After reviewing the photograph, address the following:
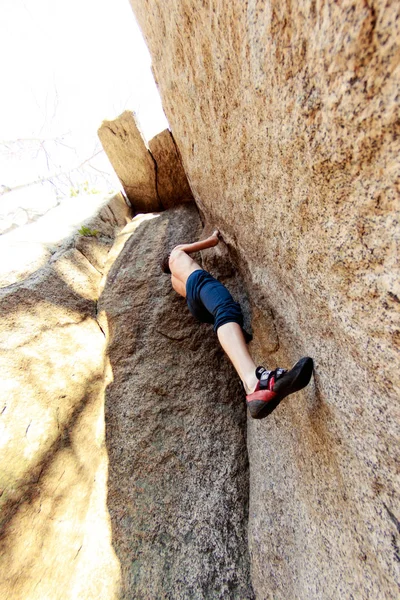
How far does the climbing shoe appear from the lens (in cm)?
126

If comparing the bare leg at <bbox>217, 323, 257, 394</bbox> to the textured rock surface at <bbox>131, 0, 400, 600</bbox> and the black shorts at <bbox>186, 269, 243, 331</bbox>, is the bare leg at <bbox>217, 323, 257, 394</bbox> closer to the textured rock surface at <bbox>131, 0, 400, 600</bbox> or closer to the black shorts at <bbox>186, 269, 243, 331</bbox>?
the black shorts at <bbox>186, 269, 243, 331</bbox>

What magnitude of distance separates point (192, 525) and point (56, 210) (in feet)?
13.4

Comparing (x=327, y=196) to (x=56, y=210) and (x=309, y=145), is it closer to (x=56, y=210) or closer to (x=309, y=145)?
(x=309, y=145)

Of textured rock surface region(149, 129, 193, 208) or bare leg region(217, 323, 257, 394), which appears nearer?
bare leg region(217, 323, 257, 394)

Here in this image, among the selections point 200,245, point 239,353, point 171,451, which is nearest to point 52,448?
point 171,451

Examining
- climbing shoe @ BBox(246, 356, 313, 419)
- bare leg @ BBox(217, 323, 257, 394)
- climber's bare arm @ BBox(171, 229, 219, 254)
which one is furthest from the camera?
climber's bare arm @ BBox(171, 229, 219, 254)

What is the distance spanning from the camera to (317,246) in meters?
1.04

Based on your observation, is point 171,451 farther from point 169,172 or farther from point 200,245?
point 169,172

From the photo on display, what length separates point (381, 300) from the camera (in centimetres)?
81

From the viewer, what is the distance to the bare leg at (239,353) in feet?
5.09

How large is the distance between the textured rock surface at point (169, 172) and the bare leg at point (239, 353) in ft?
8.95

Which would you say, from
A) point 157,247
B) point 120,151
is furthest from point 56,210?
point 157,247

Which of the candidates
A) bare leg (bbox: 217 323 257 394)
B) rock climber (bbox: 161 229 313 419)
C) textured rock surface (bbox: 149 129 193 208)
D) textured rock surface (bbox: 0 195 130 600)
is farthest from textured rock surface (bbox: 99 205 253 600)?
textured rock surface (bbox: 149 129 193 208)

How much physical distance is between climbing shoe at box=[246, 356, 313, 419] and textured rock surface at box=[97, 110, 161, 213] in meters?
3.53
